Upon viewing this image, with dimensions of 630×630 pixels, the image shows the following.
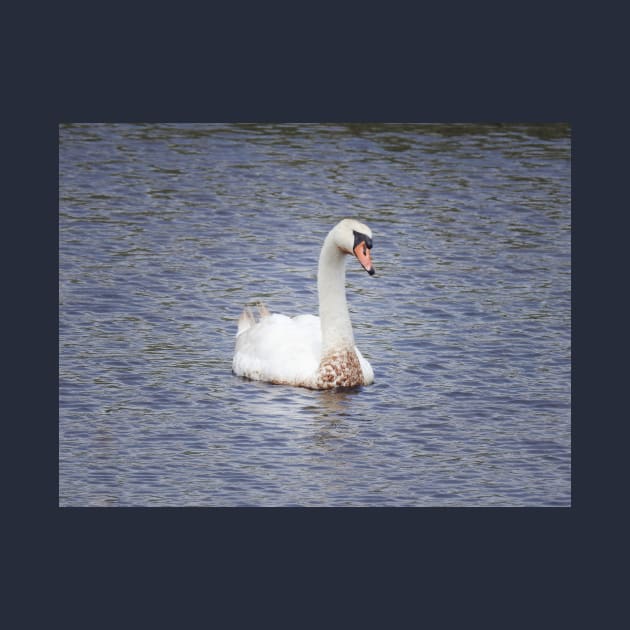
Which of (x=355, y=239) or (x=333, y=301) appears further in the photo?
(x=333, y=301)

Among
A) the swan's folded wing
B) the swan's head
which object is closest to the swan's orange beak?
the swan's head

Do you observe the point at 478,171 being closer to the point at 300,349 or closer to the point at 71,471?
the point at 300,349

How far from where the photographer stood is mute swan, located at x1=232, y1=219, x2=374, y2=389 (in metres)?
21.0

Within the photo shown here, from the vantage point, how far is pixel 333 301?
69.2 feet

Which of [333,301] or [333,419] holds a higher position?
[333,301]

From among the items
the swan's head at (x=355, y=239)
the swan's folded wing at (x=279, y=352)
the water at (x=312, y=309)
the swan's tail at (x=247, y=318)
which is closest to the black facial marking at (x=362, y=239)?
the swan's head at (x=355, y=239)

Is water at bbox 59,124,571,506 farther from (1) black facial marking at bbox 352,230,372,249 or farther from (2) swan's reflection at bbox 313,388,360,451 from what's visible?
(1) black facial marking at bbox 352,230,372,249

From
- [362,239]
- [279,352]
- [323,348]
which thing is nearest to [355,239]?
[362,239]

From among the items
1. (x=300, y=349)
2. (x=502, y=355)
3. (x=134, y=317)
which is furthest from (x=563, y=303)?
(x=134, y=317)

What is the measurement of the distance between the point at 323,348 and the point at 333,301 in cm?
41

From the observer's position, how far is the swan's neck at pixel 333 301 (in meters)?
21.0

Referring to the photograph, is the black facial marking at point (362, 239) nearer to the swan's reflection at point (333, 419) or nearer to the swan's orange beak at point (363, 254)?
the swan's orange beak at point (363, 254)

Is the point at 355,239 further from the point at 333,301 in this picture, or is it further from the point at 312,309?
the point at 312,309

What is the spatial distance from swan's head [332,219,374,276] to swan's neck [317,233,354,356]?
17 centimetres
